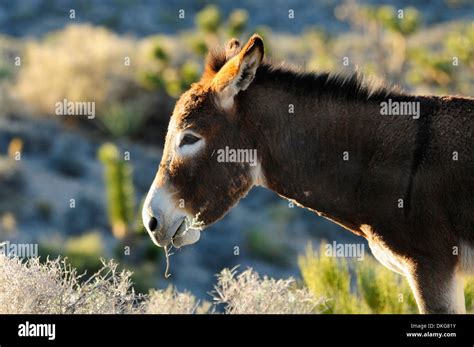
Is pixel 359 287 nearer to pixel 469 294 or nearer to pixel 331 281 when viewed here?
pixel 331 281

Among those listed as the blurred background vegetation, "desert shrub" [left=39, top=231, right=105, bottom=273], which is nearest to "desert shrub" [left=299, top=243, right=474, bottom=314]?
the blurred background vegetation

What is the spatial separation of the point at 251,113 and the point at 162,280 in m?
17.2

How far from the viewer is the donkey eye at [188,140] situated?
22.9ft

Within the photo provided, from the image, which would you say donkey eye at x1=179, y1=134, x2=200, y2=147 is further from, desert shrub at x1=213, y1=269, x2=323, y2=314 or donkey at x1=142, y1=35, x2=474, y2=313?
desert shrub at x1=213, y1=269, x2=323, y2=314

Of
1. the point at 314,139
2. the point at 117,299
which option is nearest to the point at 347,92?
the point at 314,139

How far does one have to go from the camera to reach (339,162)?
6.89 m

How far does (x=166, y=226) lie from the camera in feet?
22.4

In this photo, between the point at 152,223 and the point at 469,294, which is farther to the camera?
the point at 469,294

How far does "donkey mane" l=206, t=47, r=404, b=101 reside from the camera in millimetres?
6969

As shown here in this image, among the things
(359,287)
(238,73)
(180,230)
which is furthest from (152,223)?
(359,287)

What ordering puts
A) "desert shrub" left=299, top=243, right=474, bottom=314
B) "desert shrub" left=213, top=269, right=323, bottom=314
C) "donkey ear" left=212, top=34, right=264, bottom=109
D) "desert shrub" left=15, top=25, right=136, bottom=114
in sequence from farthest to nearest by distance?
"desert shrub" left=15, top=25, right=136, bottom=114 < "desert shrub" left=299, top=243, right=474, bottom=314 < "desert shrub" left=213, top=269, right=323, bottom=314 < "donkey ear" left=212, top=34, right=264, bottom=109

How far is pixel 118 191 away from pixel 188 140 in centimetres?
1649

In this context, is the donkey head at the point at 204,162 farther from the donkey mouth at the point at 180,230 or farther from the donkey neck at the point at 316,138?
the donkey neck at the point at 316,138

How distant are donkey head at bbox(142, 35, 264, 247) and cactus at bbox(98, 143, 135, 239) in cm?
1553
